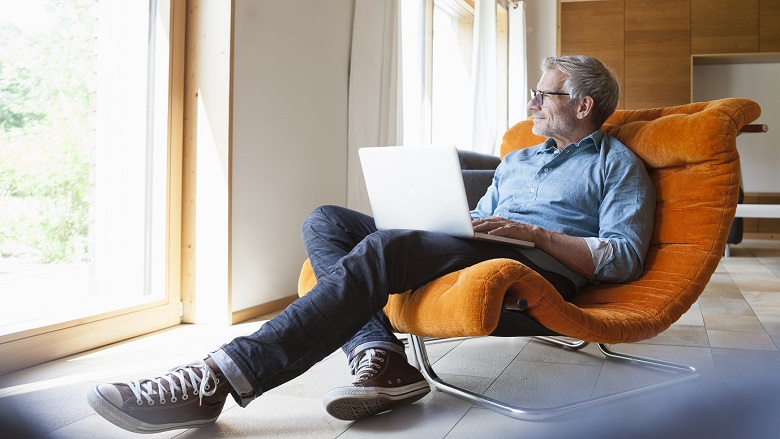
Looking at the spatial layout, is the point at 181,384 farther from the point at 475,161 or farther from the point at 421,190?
the point at 475,161

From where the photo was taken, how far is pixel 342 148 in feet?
12.1

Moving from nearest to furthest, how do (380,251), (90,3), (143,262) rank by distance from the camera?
(380,251) → (90,3) → (143,262)

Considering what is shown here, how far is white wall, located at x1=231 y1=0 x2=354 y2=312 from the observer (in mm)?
2934

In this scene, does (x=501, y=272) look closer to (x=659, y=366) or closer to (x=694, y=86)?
Result: (x=659, y=366)

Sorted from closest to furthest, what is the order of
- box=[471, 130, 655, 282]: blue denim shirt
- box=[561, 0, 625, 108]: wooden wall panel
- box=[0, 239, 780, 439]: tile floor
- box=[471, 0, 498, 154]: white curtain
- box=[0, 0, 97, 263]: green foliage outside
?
1. box=[0, 239, 780, 439]: tile floor
2. box=[471, 130, 655, 282]: blue denim shirt
3. box=[0, 0, 97, 263]: green foliage outside
4. box=[471, 0, 498, 154]: white curtain
5. box=[561, 0, 625, 108]: wooden wall panel

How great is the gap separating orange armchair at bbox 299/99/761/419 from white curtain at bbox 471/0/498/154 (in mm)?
3411

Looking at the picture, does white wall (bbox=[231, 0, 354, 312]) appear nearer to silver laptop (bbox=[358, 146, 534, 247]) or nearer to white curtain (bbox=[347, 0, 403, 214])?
white curtain (bbox=[347, 0, 403, 214])

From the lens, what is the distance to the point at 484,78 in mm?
5723

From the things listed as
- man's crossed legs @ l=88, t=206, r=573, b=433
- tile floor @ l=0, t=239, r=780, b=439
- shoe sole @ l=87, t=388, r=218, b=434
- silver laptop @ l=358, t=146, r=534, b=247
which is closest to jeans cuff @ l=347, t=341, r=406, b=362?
man's crossed legs @ l=88, t=206, r=573, b=433

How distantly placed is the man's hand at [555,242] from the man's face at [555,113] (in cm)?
40

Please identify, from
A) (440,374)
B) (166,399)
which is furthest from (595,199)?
(166,399)

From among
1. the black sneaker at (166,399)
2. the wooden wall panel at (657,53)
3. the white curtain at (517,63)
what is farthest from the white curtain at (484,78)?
the black sneaker at (166,399)

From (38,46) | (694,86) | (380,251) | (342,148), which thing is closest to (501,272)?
(380,251)

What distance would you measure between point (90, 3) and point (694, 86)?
21.3 feet
